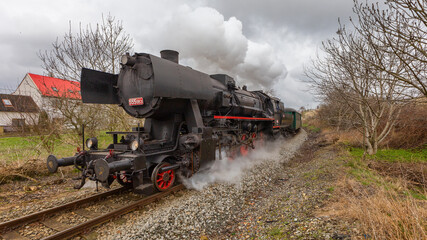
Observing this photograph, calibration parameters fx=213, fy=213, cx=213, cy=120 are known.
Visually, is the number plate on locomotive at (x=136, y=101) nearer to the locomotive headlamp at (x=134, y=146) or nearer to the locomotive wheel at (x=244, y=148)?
the locomotive headlamp at (x=134, y=146)

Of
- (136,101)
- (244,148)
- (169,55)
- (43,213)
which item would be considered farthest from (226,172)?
(43,213)

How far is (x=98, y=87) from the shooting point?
5.73 m

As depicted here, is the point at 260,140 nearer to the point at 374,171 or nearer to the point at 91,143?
the point at 374,171

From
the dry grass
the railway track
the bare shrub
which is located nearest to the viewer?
the dry grass

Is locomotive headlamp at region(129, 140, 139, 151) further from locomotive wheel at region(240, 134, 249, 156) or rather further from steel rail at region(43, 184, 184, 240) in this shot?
locomotive wheel at region(240, 134, 249, 156)

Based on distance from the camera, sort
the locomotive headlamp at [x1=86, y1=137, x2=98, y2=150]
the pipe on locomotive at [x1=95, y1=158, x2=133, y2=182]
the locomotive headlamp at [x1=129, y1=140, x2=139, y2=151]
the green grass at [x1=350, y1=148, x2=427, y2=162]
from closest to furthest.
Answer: the pipe on locomotive at [x1=95, y1=158, x2=133, y2=182]
the locomotive headlamp at [x1=129, y1=140, x2=139, y2=151]
the locomotive headlamp at [x1=86, y1=137, x2=98, y2=150]
the green grass at [x1=350, y1=148, x2=427, y2=162]

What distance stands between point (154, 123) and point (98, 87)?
1771 millimetres

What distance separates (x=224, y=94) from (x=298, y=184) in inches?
148

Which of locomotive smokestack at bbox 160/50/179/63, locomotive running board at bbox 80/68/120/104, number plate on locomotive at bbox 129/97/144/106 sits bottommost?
number plate on locomotive at bbox 129/97/144/106

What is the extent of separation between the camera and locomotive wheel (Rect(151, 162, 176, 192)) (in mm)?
4861

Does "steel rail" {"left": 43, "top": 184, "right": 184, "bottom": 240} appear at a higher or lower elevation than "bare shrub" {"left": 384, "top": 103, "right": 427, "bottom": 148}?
lower

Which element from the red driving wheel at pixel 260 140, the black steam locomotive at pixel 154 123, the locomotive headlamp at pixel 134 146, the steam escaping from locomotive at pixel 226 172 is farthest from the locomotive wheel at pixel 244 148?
the locomotive headlamp at pixel 134 146

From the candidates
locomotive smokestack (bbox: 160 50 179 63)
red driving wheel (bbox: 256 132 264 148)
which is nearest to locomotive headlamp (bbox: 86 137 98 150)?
locomotive smokestack (bbox: 160 50 179 63)

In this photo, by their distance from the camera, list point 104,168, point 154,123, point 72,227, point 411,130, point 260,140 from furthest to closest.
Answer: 1. point 260,140
2. point 411,130
3. point 154,123
4. point 104,168
5. point 72,227
